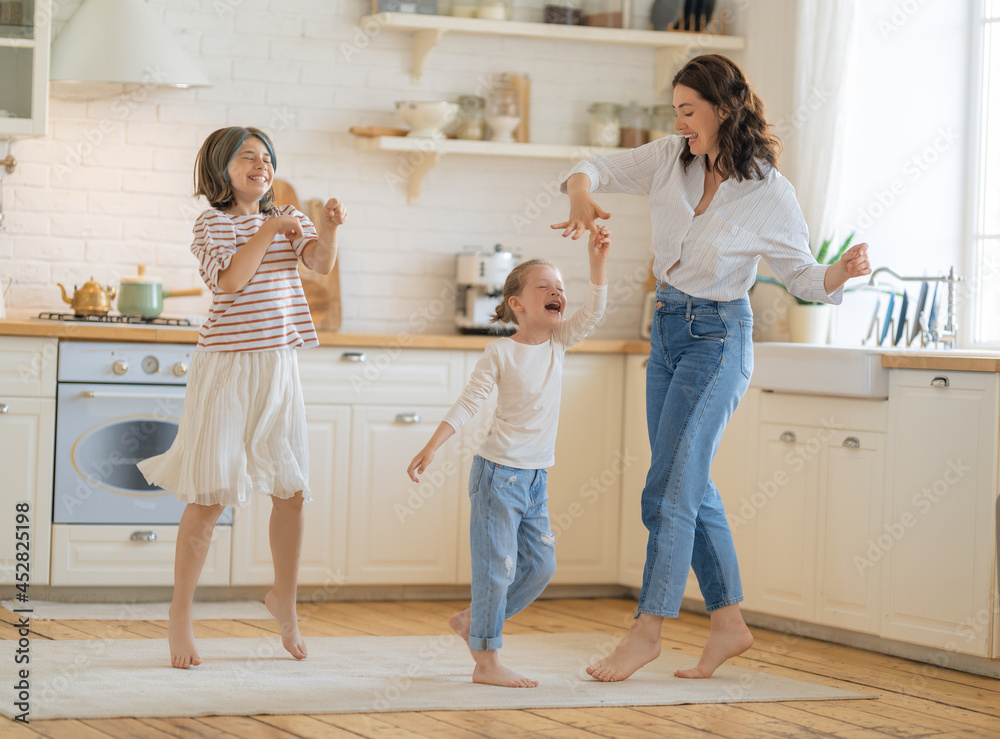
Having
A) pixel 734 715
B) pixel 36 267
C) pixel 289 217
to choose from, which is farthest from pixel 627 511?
pixel 36 267

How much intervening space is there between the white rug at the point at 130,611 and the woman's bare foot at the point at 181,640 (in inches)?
25.4

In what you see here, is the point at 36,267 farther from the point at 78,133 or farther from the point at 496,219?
the point at 496,219

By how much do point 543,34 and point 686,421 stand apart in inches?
75.5

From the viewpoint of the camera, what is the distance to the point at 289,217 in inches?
97.7

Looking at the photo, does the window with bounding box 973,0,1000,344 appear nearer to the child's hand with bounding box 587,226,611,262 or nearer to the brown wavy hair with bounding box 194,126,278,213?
the child's hand with bounding box 587,226,611,262

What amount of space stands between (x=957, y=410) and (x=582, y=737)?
4.54 feet

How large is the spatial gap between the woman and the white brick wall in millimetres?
1511

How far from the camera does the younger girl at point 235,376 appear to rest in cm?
250

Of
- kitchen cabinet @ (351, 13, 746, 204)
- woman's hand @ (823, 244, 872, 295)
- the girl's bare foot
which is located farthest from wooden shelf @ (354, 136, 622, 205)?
the girl's bare foot

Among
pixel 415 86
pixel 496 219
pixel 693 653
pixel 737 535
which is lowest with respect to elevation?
pixel 693 653

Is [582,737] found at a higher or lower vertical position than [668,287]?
lower

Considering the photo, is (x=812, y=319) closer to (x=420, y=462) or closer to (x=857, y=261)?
(x=857, y=261)

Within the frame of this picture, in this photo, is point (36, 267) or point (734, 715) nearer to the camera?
point (734, 715)

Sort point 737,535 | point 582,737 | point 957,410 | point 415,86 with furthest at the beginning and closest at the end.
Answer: point 415,86, point 737,535, point 957,410, point 582,737
